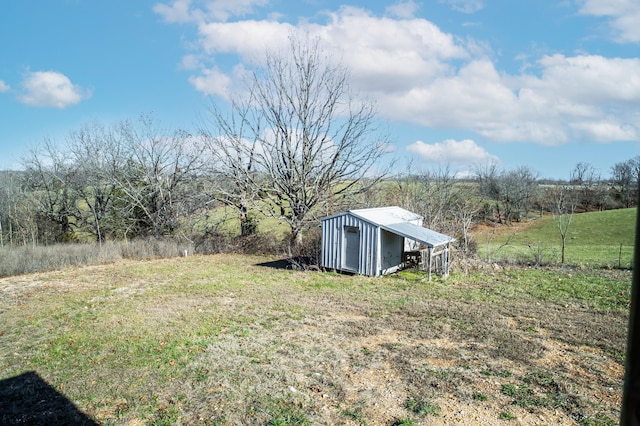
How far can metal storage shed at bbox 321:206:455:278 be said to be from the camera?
15078 mm

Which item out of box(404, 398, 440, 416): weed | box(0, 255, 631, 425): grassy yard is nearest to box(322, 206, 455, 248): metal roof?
box(0, 255, 631, 425): grassy yard

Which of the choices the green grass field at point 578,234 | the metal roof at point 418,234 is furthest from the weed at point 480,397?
the green grass field at point 578,234

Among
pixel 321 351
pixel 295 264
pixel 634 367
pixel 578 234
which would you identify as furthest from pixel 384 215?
pixel 578 234

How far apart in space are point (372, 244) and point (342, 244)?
1310mm

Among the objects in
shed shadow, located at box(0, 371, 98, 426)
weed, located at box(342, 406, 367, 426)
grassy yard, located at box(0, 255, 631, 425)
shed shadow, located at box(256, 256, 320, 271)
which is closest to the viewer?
weed, located at box(342, 406, 367, 426)

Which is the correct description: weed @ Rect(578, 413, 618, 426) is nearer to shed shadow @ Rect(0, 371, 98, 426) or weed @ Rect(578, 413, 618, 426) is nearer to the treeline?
shed shadow @ Rect(0, 371, 98, 426)

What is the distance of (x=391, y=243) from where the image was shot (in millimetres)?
16031

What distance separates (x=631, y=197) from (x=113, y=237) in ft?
181

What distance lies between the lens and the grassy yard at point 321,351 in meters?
5.98

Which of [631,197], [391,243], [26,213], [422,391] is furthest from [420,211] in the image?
[631,197]

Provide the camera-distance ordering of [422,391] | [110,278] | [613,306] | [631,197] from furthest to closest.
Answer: [631,197], [110,278], [613,306], [422,391]

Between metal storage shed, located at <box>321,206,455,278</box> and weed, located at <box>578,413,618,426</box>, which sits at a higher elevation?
metal storage shed, located at <box>321,206,455,278</box>

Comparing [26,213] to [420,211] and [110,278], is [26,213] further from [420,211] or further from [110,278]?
[420,211]

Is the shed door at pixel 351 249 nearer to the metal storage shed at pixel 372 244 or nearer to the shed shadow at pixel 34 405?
the metal storage shed at pixel 372 244
